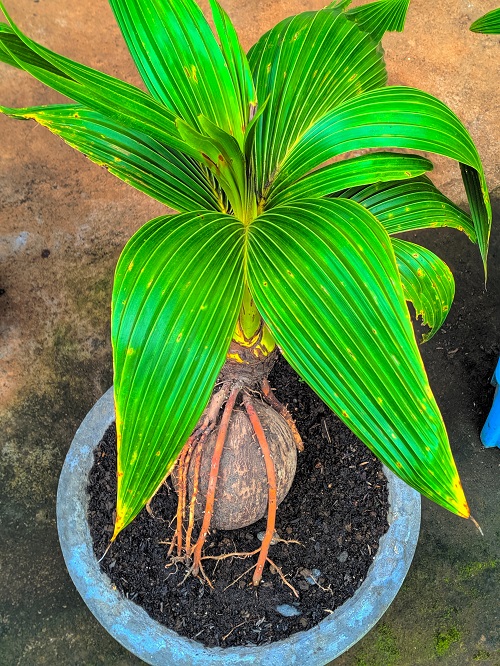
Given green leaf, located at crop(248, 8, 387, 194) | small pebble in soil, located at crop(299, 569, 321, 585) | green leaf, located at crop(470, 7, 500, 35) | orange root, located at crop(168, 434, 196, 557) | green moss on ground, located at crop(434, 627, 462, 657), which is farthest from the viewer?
green moss on ground, located at crop(434, 627, 462, 657)

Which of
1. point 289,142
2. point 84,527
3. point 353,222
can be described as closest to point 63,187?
point 84,527

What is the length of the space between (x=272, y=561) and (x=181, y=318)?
2.74 ft

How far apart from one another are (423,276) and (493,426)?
0.87 meters

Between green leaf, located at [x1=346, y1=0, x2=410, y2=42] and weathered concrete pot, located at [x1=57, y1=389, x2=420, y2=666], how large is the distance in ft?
2.99

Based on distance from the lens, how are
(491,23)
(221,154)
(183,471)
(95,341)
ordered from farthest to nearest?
(95,341) → (183,471) → (491,23) → (221,154)

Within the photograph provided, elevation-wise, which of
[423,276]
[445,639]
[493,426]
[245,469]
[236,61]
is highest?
[236,61]

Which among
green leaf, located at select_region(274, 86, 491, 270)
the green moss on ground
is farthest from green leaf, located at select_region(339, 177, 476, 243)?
the green moss on ground

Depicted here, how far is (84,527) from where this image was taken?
1.32m

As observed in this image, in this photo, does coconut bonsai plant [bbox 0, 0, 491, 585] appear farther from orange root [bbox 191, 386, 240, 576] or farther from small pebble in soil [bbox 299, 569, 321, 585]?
small pebble in soil [bbox 299, 569, 321, 585]

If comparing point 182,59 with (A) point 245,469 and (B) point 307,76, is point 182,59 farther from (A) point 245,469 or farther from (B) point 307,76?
(A) point 245,469

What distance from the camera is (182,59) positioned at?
829 mm

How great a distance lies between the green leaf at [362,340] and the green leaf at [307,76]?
0.99 feet

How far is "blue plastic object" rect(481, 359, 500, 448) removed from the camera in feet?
5.72

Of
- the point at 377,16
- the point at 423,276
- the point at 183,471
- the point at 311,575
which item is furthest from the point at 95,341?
the point at 377,16
